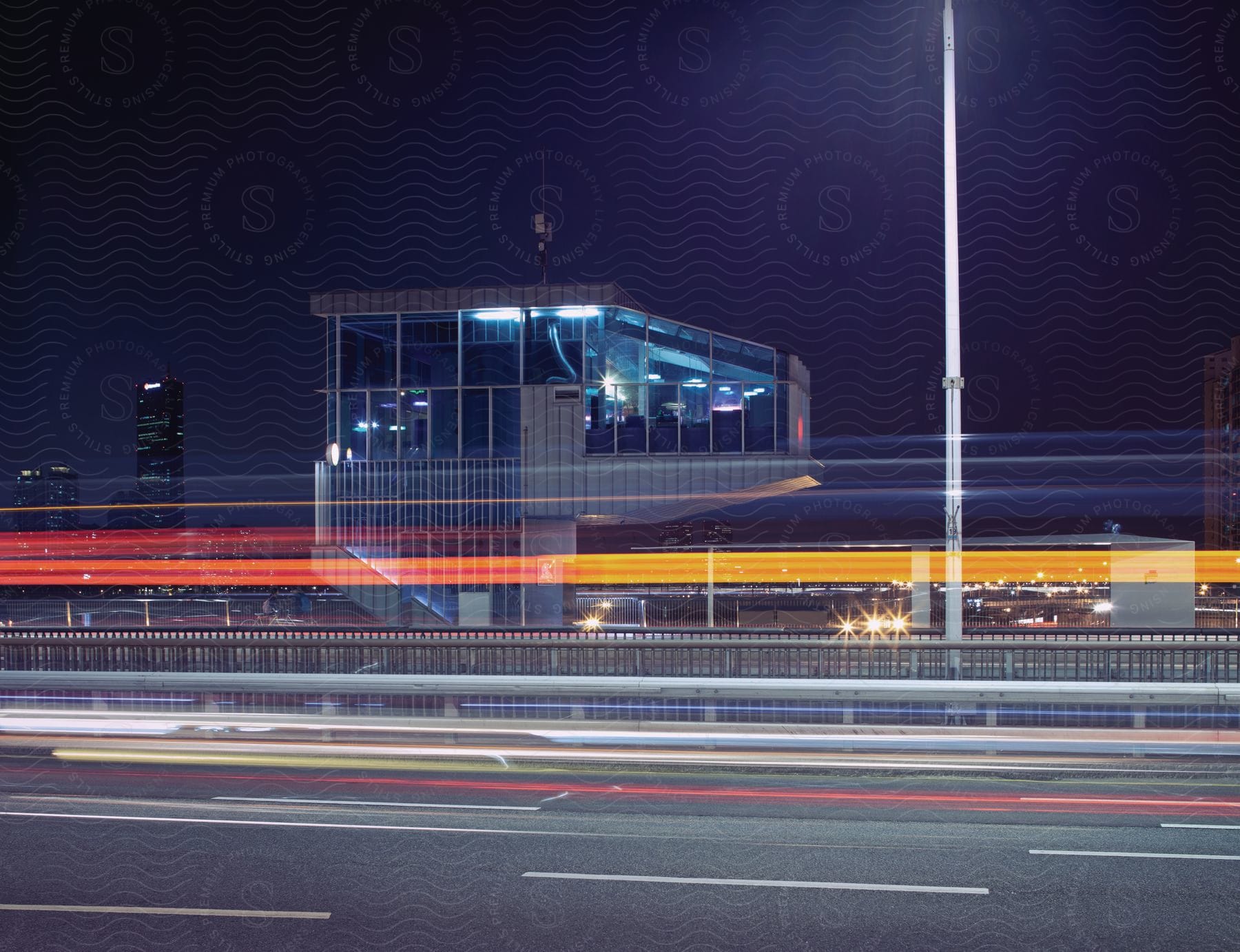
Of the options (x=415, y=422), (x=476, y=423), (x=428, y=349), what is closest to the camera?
(x=476, y=423)

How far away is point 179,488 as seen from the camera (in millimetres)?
17359

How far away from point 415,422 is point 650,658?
409 inches

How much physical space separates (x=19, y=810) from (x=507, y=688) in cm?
519

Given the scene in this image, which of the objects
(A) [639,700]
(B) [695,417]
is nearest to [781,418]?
(B) [695,417]

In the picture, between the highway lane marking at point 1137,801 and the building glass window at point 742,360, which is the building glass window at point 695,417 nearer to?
the building glass window at point 742,360

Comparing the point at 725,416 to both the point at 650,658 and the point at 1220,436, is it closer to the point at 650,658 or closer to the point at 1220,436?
the point at 650,658

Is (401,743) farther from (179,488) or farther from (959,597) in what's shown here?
(179,488)

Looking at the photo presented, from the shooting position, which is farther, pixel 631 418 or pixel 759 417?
Result: pixel 759 417

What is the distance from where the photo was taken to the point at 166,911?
5.07m

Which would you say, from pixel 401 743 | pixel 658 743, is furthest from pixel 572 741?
pixel 401 743

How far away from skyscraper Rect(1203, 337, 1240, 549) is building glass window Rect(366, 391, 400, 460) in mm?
16726

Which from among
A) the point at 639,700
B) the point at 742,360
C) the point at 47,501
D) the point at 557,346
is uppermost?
the point at 557,346

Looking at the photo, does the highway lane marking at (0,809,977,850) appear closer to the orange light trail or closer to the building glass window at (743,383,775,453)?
the orange light trail

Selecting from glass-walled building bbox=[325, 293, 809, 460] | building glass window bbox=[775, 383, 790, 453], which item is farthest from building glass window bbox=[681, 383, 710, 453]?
building glass window bbox=[775, 383, 790, 453]
